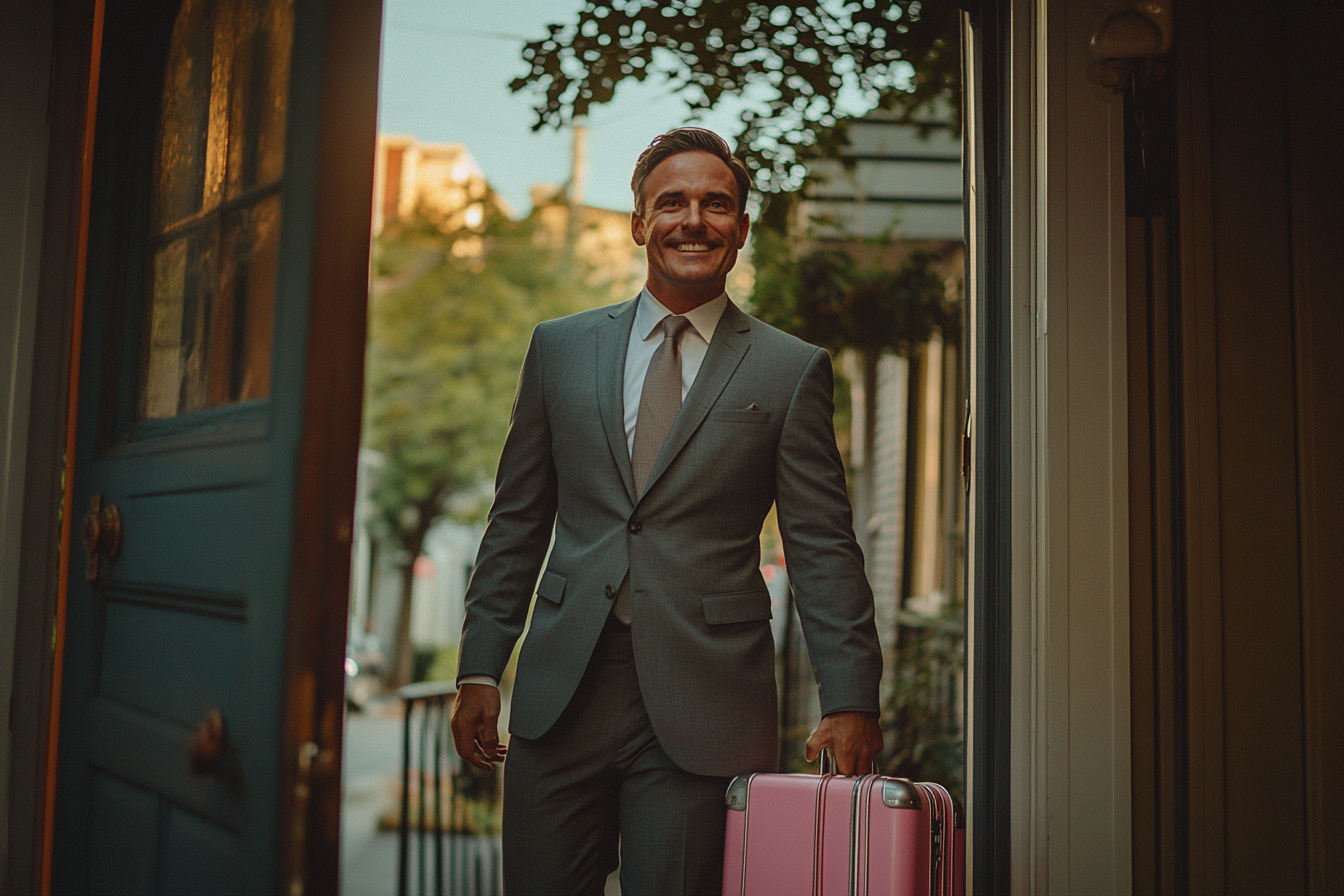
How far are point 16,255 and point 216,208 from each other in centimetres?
59

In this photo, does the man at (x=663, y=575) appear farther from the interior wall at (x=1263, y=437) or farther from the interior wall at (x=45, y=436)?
the interior wall at (x=45, y=436)

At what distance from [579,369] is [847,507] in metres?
0.68

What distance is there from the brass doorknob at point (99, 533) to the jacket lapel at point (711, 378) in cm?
101

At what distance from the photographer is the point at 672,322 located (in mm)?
2465

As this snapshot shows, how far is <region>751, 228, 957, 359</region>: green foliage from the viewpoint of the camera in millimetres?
5266

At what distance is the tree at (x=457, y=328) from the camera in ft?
47.1

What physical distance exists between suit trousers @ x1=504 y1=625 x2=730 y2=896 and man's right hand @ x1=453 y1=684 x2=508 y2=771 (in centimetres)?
13

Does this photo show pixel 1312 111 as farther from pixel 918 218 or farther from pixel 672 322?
pixel 918 218

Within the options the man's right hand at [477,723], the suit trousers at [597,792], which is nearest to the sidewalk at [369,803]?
the man's right hand at [477,723]

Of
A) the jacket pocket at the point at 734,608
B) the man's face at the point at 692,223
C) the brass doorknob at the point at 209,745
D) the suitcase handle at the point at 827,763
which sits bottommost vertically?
the suitcase handle at the point at 827,763

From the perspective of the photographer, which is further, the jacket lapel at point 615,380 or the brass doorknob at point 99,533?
the jacket lapel at point 615,380

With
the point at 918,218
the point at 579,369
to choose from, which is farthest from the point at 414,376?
the point at 579,369

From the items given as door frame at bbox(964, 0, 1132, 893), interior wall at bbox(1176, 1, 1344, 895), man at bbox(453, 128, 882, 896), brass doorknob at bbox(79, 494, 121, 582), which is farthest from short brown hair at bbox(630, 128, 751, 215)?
brass doorknob at bbox(79, 494, 121, 582)

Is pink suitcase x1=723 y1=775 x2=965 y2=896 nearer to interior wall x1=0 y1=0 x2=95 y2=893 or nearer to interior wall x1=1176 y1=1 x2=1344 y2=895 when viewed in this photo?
interior wall x1=1176 y1=1 x2=1344 y2=895
